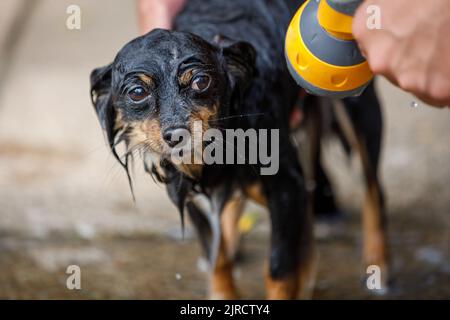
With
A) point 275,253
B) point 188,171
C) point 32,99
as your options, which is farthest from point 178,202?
point 32,99

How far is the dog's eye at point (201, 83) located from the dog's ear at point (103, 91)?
0.34m

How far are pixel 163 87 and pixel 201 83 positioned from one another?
0.12 m

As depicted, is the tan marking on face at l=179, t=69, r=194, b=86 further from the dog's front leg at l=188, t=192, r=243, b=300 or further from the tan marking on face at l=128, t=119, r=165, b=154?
the dog's front leg at l=188, t=192, r=243, b=300

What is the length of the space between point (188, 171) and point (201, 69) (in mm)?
488

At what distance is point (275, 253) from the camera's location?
3.16 meters

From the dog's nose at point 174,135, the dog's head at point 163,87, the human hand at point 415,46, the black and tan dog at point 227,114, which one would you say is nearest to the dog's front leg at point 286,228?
the black and tan dog at point 227,114

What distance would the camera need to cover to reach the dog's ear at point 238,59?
8.79 ft

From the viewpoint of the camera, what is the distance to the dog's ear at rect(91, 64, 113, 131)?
2631 mm

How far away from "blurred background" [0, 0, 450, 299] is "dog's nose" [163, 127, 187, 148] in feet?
2.21

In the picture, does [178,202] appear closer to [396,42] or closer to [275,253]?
[275,253]

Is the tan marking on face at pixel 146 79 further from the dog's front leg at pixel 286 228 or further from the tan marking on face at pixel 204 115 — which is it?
the dog's front leg at pixel 286 228

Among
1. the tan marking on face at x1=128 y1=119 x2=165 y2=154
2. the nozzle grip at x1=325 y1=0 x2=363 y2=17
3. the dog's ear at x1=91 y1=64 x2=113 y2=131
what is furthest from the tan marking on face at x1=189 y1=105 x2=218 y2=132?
the nozzle grip at x1=325 y1=0 x2=363 y2=17

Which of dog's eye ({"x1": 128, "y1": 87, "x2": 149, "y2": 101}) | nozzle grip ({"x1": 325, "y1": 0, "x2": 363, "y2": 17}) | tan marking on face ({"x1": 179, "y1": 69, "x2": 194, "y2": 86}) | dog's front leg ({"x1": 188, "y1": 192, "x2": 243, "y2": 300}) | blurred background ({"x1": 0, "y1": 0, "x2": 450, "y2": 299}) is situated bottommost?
blurred background ({"x1": 0, "y1": 0, "x2": 450, "y2": 299})

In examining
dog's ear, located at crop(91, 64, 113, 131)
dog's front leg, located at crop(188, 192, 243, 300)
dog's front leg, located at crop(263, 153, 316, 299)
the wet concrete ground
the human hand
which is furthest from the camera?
the wet concrete ground
